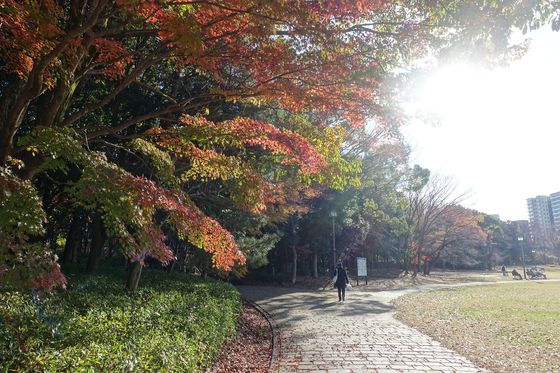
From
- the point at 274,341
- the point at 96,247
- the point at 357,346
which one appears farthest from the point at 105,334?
the point at 96,247

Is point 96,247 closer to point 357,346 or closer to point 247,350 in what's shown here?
point 247,350

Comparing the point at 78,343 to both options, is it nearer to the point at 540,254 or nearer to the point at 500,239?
the point at 500,239

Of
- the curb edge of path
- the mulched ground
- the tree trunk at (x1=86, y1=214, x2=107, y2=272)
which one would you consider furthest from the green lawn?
the tree trunk at (x1=86, y1=214, x2=107, y2=272)

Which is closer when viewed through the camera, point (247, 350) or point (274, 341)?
point (247, 350)

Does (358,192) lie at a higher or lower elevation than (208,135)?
higher

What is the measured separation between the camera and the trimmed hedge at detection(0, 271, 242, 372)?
3.58 metres

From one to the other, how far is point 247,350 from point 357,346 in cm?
227

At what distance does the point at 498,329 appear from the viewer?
9.36 meters

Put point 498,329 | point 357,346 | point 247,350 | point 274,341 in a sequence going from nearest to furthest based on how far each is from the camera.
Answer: point 357,346
point 247,350
point 274,341
point 498,329

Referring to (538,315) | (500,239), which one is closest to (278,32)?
(538,315)

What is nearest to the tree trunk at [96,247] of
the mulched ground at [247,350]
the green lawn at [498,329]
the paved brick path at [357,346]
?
the mulched ground at [247,350]

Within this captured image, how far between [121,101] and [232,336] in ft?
27.6

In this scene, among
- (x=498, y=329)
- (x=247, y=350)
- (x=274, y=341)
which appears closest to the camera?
(x=247, y=350)

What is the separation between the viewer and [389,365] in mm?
6027
